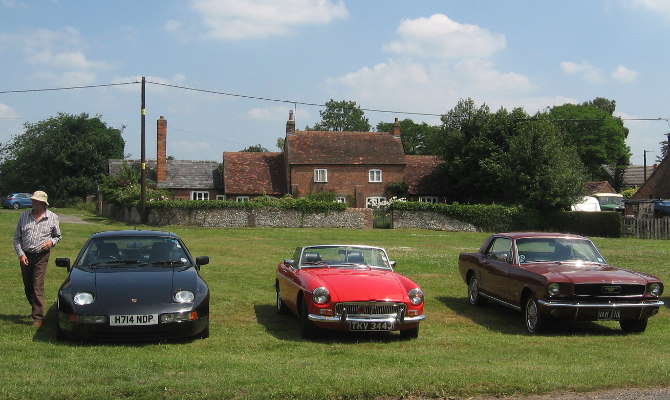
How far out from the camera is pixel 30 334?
30.6ft

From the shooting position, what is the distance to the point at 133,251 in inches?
401

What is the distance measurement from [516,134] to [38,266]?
4506cm

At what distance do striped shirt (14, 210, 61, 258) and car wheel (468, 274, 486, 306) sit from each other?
767cm

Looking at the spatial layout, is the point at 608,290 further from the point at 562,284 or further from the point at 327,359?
the point at 327,359

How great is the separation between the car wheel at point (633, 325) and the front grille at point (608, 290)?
0.56 meters

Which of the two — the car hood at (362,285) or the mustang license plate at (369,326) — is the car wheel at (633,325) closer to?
the car hood at (362,285)

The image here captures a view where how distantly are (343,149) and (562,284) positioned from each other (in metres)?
47.1

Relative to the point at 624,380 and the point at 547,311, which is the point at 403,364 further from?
the point at 547,311

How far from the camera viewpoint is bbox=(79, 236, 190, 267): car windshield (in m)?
9.91

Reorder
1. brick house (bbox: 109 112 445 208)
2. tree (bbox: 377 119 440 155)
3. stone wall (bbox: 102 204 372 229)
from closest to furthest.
Answer: stone wall (bbox: 102 204 372 229) → brick house (bbox: 109 112 445 208) → tree (bbox: 377 119 440 155)

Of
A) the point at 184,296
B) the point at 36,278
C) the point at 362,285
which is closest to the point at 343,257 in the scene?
the point at 362,285

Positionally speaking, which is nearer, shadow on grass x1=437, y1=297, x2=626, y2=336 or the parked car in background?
shadow on grass x1=437, y1=297, x2=626, y2=336

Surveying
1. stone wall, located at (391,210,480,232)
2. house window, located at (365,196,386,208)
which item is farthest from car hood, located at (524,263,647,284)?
house window, located at (365,196,386,208)

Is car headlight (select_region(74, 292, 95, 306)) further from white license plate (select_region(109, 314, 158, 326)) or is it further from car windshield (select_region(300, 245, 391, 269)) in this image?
car windshield (select_region(300, 245, 391, 269))
